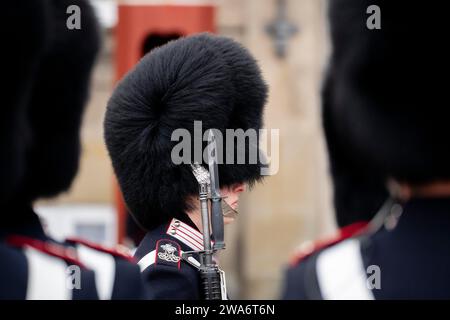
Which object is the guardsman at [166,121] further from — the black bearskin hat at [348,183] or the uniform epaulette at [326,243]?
the uniform epaulette at [326,243]

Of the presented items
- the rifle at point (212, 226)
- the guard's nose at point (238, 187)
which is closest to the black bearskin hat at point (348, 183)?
the rifle at point (212, 226)

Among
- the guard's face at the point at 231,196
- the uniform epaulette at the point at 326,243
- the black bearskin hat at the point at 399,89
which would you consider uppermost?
the black bearskin hat at the point at 399,89

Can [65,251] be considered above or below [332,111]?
below

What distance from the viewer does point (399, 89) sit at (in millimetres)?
1639

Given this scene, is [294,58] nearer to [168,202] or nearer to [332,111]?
[168,202]

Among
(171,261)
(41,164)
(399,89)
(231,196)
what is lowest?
(171,261)

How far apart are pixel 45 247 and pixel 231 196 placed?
37.1 inches

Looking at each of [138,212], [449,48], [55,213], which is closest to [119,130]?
[138,212]

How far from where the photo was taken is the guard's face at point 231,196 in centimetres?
253

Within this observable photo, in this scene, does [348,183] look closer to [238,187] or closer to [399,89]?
[399,89]

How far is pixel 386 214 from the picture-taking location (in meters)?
1.71

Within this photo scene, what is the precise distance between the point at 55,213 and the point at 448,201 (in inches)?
162

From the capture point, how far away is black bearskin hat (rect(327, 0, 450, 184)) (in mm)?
1609

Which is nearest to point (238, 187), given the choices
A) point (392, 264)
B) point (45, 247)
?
point (45, 247)
